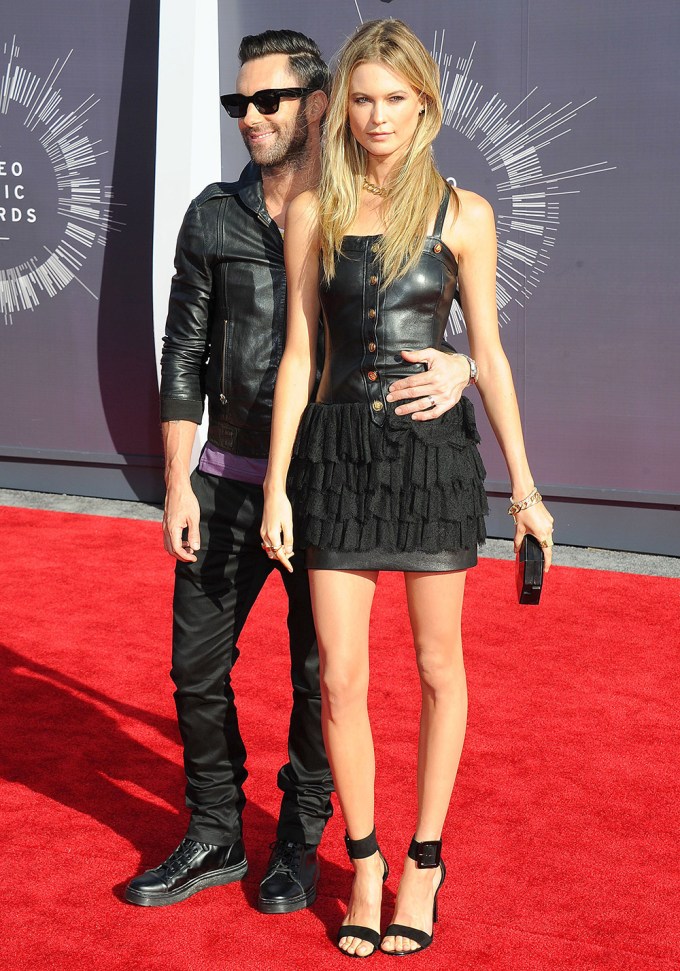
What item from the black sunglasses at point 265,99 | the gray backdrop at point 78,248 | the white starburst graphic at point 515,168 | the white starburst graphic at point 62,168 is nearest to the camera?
the black sunglasses at point 265,99

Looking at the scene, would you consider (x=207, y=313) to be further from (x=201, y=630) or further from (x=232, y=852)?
(x=232, y=852)

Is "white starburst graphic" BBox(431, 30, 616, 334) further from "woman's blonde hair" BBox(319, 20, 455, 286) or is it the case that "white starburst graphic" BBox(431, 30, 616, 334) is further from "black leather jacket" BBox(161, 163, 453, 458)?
"woman's blonde hair" BBox(319, 20, 455, 286)

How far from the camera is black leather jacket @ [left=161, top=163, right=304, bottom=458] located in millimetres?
2510

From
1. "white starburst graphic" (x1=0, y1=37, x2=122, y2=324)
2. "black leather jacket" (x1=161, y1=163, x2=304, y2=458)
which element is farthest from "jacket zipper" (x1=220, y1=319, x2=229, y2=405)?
"white starburst graphic" (x1=0, y1=37, x2=122, y2=324)

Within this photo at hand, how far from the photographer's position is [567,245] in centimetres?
552

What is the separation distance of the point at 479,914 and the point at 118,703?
163 centimetres

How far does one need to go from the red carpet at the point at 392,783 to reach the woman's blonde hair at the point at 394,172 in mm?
1418

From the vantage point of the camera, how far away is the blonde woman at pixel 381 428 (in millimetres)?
2289

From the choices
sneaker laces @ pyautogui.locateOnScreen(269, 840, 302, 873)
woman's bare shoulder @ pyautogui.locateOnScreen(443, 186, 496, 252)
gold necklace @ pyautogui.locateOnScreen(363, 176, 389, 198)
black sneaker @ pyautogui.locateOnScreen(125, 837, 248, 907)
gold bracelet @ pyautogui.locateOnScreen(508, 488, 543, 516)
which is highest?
gold necklace @ pyautogui.locateOnScreen(363, 176, 389, 198)

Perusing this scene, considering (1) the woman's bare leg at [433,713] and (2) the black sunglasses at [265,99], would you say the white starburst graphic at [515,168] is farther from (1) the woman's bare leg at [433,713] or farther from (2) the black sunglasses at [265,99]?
(1) the woman's bare leg at [433,713]

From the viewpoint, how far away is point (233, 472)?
8.57 feet

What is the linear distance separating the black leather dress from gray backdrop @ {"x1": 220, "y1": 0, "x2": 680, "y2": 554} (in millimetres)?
3325

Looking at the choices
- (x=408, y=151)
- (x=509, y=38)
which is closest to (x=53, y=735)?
(x=408, y=151)

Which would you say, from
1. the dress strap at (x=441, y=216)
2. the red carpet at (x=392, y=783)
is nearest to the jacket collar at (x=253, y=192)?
the dress strap at (x=441, y=216)
